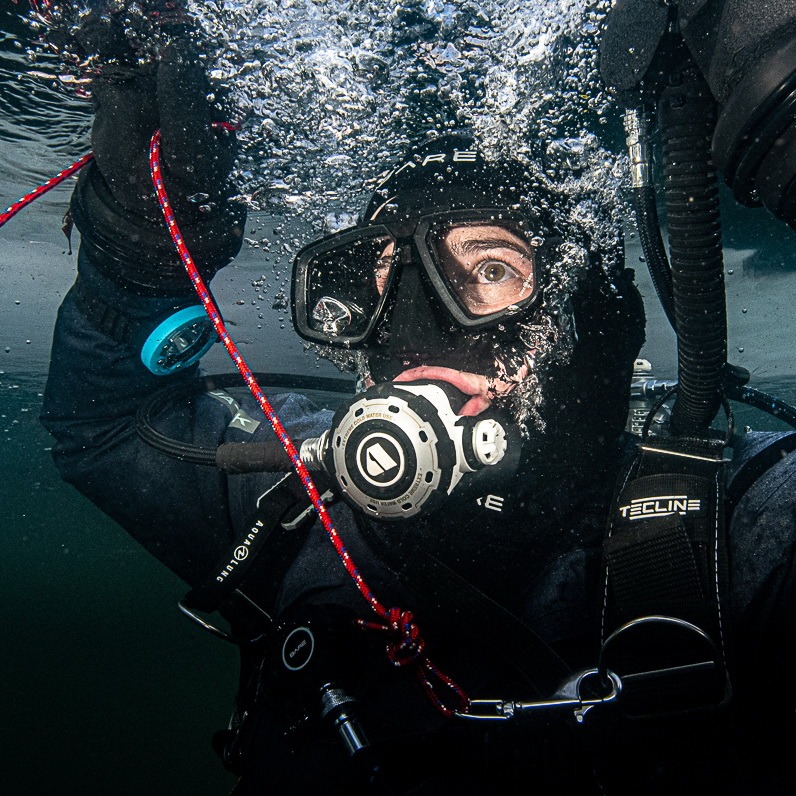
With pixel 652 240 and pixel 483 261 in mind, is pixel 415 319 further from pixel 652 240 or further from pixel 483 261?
pixel 652 240

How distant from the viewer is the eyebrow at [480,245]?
2500mm

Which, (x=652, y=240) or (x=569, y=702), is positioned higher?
(x=652, y=240)

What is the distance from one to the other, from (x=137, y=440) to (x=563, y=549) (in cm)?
255

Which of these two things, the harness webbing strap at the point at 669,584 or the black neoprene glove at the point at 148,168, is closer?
the harness webbing strap at the point at 669,584

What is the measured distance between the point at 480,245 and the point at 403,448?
48.6 inches

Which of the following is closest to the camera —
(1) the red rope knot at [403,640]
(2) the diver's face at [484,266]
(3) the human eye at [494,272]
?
(1) the red rope knot at [403,640]

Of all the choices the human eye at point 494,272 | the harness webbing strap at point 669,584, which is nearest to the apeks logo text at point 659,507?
the harness webbing strap at point 669,584

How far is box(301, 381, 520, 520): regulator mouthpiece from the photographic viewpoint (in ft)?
6.31

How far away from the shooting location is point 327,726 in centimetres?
191

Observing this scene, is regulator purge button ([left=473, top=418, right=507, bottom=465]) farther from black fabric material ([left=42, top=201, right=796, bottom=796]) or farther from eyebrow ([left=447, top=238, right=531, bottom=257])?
eyebrow ([left=447, top=238, right=531, bottom=257])

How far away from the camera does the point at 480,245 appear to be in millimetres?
2564

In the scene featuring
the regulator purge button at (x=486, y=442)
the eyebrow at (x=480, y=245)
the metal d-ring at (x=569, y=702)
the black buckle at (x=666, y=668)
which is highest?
the eyebrow at (x=480, y=245)

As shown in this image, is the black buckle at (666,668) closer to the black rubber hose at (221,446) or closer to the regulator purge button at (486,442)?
the regulator purge button at (486,442)

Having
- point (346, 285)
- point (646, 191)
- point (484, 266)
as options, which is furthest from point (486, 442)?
point (346, 285)
